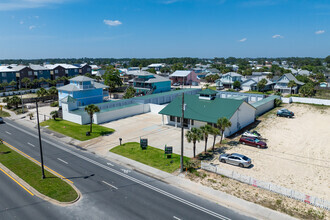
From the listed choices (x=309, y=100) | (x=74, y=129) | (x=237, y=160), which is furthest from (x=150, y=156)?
(x=309, y=100)

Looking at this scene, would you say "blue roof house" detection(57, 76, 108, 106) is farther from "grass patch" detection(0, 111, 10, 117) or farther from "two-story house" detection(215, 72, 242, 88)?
"two-story house" detection(215, 72, 242, 88)

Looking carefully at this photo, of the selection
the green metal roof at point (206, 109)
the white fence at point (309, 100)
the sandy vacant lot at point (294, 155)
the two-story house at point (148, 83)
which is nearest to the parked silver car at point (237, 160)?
the sandy vacant lot at point (294, 155)

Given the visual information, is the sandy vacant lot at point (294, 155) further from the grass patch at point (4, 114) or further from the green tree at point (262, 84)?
the grass patch at point (4, 114)

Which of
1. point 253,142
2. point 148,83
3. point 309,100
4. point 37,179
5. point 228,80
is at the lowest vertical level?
point 37,179

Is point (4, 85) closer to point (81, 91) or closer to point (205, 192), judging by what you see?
point (81, 91)

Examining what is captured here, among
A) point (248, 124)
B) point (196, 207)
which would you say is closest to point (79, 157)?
point (196, 207)

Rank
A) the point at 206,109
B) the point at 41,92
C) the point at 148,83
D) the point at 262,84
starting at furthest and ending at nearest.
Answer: the point at 262,84 → the point at 148,83 → the point at 41,92 → the point at 206,109

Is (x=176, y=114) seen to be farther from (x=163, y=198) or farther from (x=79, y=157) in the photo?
(x=163, y=198)

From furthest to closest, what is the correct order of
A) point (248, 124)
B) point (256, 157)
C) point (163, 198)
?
1. point (248, 124)
2. point (256, 157)
3. point (163, 198)
